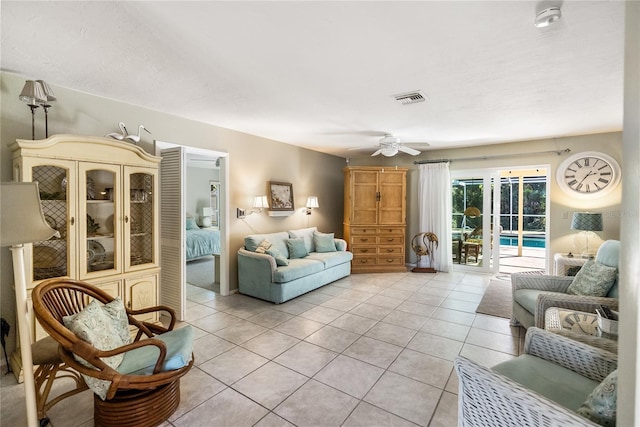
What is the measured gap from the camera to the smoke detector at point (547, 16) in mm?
1546

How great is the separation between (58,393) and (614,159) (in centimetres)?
733

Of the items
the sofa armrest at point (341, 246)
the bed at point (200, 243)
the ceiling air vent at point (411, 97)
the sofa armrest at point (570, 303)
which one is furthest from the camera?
the bed at point (200, 243)

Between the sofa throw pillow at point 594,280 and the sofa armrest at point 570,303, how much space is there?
17cm

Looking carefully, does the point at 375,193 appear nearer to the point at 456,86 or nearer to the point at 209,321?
the point at 456,86

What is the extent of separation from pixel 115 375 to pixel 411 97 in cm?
332

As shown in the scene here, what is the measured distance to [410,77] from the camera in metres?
2.48

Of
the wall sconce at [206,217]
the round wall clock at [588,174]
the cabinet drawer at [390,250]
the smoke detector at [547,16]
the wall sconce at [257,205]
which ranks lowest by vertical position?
the cabinet drawer at [390,250]

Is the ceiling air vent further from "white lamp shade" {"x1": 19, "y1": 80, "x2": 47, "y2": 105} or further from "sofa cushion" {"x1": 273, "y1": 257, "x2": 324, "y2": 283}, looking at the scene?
"white lamp shade" {"x1": 19, "y1": 80, "x2": 47, "y2": 105}

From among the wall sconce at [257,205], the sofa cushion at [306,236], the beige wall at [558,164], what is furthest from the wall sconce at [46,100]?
the beige wall at [558,164]

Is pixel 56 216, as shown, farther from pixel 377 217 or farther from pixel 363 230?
pixel 377 217

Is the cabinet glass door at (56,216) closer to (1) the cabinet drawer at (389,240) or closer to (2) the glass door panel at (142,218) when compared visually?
(2) the glass door panel at (142,218)

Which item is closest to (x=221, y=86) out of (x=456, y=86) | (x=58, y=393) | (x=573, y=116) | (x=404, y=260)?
(x=456, y=86)

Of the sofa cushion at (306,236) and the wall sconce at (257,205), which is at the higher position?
the wall sconce at (257,205)

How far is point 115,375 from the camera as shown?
1536mm
